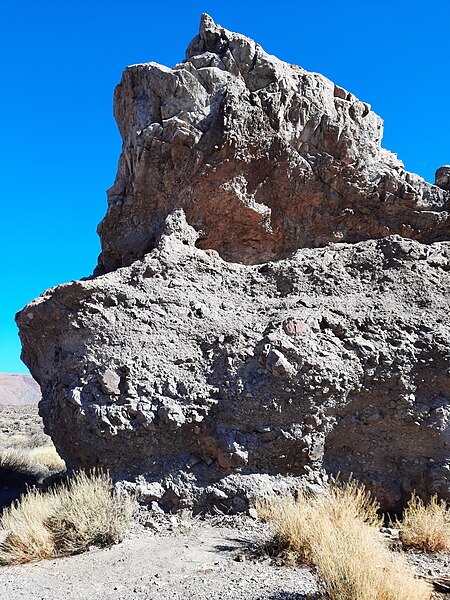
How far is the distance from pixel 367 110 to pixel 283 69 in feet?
5.57

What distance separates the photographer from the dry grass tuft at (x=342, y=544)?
3.87 m

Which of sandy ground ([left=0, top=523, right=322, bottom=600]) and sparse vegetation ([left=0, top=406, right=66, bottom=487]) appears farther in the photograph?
sparse vegetation ([left=0, top=406, right=66, bottom=487])

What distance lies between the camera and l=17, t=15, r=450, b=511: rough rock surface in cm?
693

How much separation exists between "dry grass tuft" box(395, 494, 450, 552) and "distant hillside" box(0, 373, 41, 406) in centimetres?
9732

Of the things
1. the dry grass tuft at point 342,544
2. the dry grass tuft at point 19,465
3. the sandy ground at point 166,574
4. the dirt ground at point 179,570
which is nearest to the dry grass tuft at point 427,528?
the dirt ground at point 179,570

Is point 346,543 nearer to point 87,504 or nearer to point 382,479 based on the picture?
point 382,479

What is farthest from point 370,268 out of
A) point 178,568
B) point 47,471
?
point 47,471

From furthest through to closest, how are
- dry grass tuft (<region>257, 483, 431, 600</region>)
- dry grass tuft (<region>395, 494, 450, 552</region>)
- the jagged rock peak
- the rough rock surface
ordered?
the jagged rock peak → the rough rock surface → dry grass tuft (<region>395, 494, 450, 552</region>) → dry grass tuft (<region>257, 483, 431, 600</region>)

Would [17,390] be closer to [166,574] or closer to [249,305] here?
[249,305]

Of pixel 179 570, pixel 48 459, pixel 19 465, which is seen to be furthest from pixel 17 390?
pixel 179 570

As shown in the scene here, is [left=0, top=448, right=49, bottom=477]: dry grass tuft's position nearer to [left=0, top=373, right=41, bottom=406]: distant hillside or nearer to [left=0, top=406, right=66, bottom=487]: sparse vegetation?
[left=0, top=406, right=66, bottom=487]: sparse vegetation

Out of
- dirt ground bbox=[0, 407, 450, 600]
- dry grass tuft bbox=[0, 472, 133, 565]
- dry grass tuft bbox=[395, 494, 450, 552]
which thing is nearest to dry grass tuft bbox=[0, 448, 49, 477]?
dry grass tuft bbox=[0, 472, 133, 565]

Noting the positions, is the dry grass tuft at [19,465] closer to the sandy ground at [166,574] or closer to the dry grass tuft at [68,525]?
the dry grass tuft at [68,525]

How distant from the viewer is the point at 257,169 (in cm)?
906
